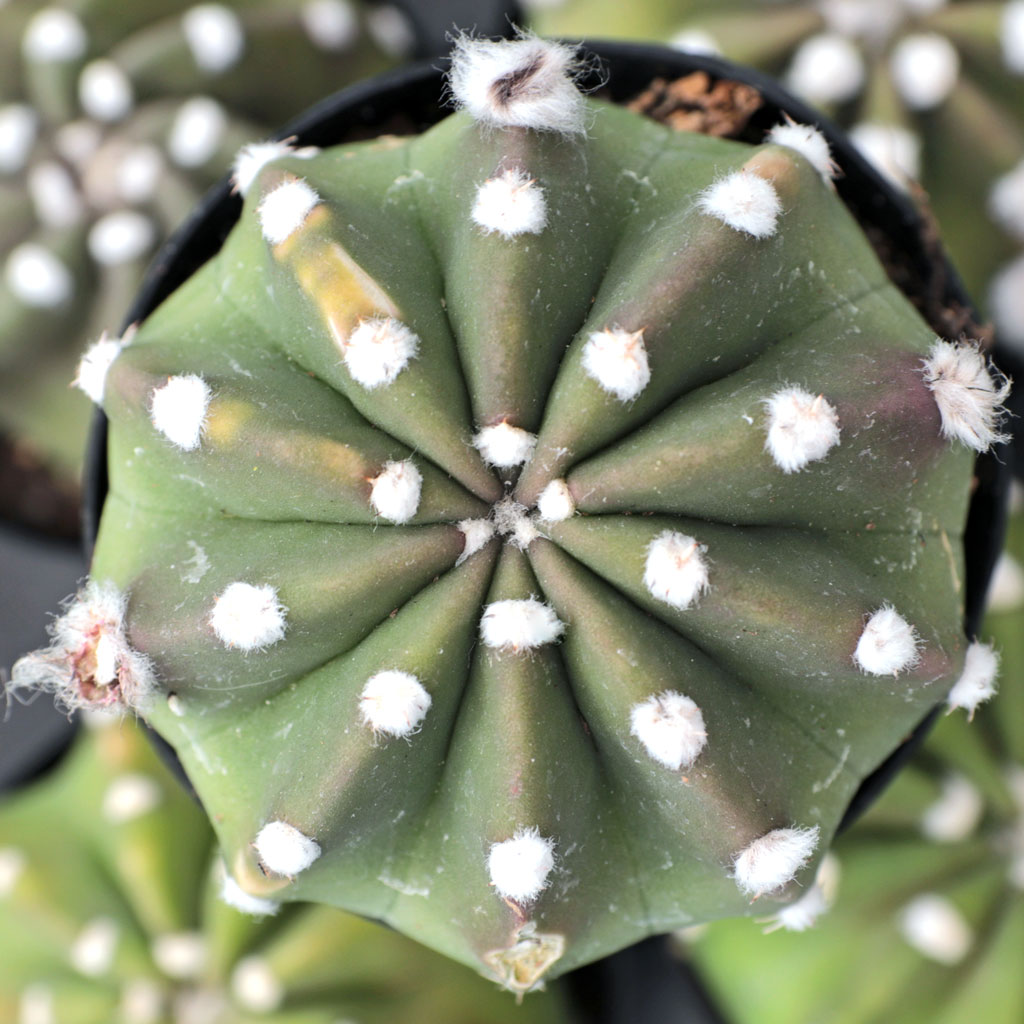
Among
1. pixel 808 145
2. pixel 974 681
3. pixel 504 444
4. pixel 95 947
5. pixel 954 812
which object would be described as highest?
pixel 808 145

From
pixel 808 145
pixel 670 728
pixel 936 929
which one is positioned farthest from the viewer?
pixel 936 929

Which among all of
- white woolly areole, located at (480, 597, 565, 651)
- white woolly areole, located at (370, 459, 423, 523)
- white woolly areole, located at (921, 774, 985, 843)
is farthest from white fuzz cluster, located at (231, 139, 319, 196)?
white woolly areole, located at (921, 774, 985, 843)

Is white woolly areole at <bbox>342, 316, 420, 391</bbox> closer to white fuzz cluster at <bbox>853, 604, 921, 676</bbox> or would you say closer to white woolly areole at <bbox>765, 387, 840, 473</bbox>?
white woolly areole at <bbox>765, 387, 840, 473</bbox>

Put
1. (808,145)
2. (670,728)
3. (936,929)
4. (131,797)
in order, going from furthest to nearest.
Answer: (131,797) < (936,929) < (808,145) < (670,728)

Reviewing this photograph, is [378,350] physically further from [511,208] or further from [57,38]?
[57,38]

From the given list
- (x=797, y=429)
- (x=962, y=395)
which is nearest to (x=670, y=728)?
(x=797, y=429)

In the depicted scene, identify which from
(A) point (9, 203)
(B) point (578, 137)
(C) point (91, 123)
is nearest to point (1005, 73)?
(B) point (578, 137)

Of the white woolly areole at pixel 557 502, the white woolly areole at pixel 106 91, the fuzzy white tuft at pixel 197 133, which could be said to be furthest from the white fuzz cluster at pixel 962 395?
the white woolly areole at pixel 106 91
